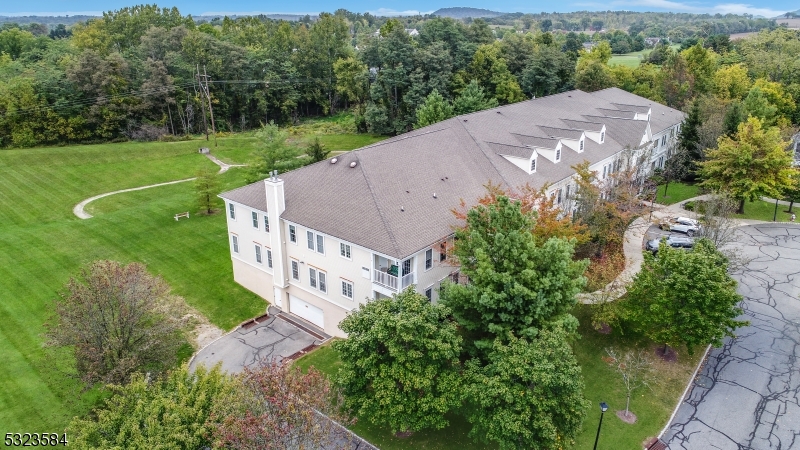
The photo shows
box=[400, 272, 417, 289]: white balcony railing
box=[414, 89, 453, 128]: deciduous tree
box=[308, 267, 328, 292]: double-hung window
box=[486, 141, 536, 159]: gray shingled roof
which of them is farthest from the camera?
box=[414, 89, 453, 128]: deciduous tree

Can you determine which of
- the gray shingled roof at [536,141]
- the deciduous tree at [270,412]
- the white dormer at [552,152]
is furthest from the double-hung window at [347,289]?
the gray shingled roof at [536,141]

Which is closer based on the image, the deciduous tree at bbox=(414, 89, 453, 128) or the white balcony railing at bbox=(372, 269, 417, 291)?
the white balcony railing at bbox=(372, 269, 417, 291)

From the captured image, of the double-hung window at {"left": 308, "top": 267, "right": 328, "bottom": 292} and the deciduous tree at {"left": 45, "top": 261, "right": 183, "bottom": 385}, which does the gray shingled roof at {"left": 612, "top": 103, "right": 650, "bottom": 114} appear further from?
the deciduous tree at {"left": 45, "top": 261, "right": 183, "bottom": 385}

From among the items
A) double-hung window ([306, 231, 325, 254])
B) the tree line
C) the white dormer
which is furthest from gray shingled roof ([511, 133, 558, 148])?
the tree line

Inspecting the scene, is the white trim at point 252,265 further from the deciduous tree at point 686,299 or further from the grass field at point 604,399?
the deciduous tree at point 686,299

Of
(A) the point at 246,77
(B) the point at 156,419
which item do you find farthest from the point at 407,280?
(A) the point at 246,77

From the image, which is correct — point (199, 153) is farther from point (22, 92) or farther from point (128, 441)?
point (128, 441)

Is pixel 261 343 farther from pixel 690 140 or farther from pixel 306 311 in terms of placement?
pixel 690 140
